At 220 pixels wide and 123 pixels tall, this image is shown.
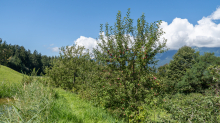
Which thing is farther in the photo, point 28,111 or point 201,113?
point 201,113

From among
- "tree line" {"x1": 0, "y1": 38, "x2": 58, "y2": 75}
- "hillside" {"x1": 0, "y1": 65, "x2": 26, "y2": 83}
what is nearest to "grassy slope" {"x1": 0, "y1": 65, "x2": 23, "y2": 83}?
"hillside" {"x1": 0, "y1": 65, "x2": 26, "y2": 83}

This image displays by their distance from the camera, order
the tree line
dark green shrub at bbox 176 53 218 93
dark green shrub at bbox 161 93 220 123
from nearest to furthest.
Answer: dark green shrub at bbox 161 93 220 123
dark green shrub at bbox 176 53 218 93
the tree line

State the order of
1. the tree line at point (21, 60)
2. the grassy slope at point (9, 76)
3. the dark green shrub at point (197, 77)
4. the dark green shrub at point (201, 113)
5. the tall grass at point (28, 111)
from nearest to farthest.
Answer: the tall grass at point (28, 111) < the dark green shrub at point (201, 113) < the grassy slope at point (9, 76) < the dark green shrub at point (197, 77) < the tree line at point (21, 60)

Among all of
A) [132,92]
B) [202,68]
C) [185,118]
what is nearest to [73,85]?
[132,92]

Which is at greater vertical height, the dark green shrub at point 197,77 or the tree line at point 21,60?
the tree line at point 21,60

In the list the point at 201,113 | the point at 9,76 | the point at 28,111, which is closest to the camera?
the point at 28,111

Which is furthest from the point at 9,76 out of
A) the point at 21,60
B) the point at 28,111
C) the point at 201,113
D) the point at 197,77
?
the point at 21,60

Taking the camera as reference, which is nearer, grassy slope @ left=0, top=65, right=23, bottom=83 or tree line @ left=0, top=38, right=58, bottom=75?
grassy slope @ left=0, top=65, right=23, bottom=83

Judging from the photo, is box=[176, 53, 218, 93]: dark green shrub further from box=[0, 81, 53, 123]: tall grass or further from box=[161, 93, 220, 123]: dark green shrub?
box=[0, 81, 53, 123]: tall grass

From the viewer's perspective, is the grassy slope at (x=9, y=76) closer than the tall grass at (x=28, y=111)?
No

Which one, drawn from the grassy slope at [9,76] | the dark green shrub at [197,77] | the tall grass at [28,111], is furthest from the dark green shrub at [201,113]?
the grassy slope at [9,76]

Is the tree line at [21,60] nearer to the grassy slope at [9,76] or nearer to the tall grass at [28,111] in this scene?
the grassy slope at [9,76]

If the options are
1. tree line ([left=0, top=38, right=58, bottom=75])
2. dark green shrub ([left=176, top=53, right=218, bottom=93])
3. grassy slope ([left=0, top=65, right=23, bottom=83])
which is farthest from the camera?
tree line ([left=0, top=38, right=58, bottom=75])

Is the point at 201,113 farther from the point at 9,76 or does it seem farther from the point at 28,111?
the point at 9,76
